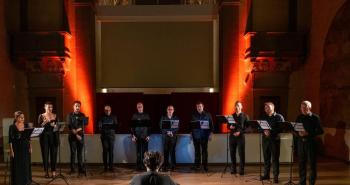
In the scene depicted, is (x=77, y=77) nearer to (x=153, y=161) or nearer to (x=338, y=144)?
(x=338, y=144)

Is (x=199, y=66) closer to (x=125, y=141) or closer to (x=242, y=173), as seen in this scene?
(x=125, y=141)

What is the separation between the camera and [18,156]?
28.1ft

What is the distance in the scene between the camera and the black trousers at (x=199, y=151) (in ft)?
37.6

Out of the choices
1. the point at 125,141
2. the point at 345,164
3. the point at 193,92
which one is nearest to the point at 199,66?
the point at 193,92

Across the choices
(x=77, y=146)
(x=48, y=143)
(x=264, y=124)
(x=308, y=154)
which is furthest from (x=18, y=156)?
(x=308, y=154)

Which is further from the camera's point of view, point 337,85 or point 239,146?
point 337,85

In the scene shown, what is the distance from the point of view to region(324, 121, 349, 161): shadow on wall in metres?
13.1

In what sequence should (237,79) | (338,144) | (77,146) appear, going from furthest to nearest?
(237,79)
(338,144)
(77,146)

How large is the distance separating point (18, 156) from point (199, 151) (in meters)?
4.74

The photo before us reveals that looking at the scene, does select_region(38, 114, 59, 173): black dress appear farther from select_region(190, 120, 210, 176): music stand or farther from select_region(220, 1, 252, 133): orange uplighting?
select_region(220, 1, 252, 133): orange uplighting

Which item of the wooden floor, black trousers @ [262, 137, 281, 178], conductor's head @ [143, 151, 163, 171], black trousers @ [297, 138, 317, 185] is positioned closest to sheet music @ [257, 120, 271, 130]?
black trousers @ [262, 137, 281, 178]

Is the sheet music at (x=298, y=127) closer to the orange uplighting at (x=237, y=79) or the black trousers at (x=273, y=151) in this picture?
the black trousers at (x=273, y=151)

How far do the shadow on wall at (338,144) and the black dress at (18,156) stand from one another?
877 cm

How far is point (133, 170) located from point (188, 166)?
1.57 m
